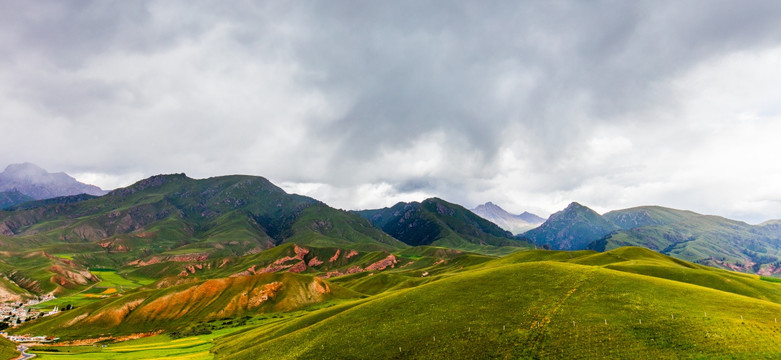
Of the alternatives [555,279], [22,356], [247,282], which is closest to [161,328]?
[247,282]

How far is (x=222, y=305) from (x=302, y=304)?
3888 cm

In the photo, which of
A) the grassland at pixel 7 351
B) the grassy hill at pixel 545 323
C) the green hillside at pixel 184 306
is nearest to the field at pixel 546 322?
the grassy hill at pixel 545 323

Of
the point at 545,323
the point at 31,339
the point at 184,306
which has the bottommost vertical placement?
the point at 31,339

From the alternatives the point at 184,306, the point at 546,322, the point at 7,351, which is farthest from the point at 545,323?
the point at 184,306

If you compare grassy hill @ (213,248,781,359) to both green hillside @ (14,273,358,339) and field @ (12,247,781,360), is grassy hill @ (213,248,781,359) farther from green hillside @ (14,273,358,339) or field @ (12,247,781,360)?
green hillside @ (14,273,358,339)

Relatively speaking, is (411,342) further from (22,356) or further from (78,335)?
(78,335)

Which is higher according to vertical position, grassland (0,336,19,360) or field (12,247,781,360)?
field (12,247,781,360)

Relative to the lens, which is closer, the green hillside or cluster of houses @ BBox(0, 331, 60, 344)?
cluster of houses @ BBox(0, 331, 60, 344)

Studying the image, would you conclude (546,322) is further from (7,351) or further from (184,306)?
(184,306)

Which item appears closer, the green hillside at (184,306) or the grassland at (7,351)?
the grassland at (7,351)

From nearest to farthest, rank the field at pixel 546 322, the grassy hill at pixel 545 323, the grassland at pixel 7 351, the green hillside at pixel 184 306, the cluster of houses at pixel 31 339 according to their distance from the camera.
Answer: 1. the grassy hill at pixel 545 323
2. the field at pixel 546 322
3. the grassland at pixel 7 351
4. the cluster of houses at pixel 31 339
5. the green hillside at pixel 184 306

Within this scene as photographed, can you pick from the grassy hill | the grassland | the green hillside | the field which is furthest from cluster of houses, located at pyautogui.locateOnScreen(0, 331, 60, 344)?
the grassy hill

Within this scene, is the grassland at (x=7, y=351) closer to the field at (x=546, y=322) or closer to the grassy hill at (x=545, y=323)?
the field at (x=546, y=322)

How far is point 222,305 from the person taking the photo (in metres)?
176
